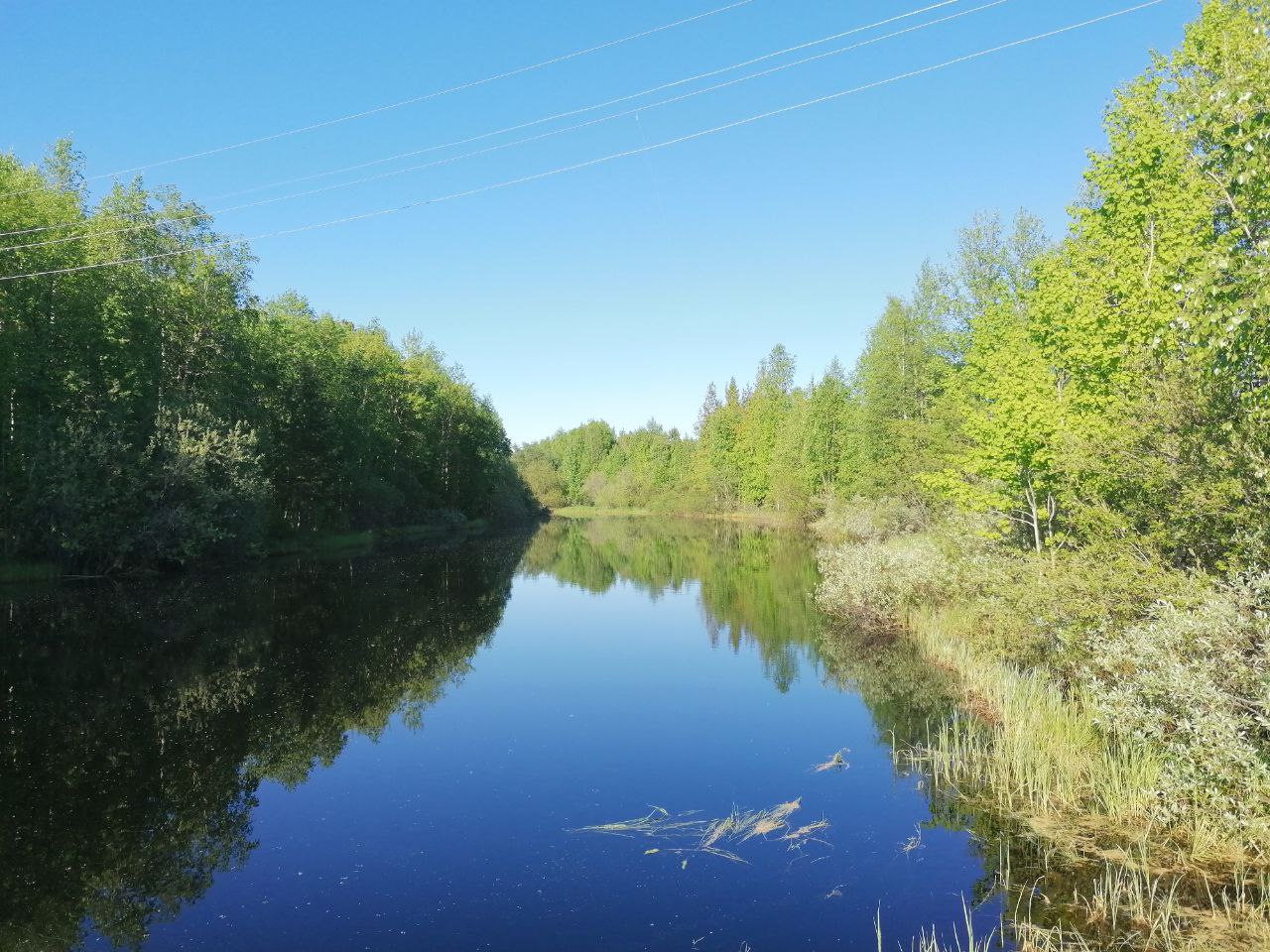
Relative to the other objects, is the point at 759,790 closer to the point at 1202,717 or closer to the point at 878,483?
the point at 1202,717

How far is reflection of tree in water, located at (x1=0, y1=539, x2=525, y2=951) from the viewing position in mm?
8695

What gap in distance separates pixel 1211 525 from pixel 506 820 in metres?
10.9

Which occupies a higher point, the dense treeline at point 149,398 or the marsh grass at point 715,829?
the dense treeline at point 149,398

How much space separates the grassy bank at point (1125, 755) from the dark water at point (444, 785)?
91 cm

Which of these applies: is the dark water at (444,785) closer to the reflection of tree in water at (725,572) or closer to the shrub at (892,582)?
the reflection of tree in water at (725,572)

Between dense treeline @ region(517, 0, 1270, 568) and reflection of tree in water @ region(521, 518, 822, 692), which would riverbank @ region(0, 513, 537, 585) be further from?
dense treeline @ region(517, 0, 1270, 568)

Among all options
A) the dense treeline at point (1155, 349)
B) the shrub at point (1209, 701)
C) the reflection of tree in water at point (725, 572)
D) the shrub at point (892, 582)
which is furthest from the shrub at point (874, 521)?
the shrub at point (1209, 701)

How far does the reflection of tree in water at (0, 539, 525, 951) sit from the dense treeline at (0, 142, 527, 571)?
385cm

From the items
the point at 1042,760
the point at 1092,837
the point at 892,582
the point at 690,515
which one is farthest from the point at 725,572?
the point at 690,515

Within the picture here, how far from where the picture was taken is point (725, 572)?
133 ft

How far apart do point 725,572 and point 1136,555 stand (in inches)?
1138

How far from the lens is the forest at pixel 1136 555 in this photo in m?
8.04

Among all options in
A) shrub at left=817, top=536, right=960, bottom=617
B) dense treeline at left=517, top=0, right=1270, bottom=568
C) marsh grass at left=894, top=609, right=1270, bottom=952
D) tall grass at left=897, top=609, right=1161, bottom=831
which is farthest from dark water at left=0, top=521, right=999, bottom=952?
dense treeline at left=517, top=0, right=1270, bottom=568

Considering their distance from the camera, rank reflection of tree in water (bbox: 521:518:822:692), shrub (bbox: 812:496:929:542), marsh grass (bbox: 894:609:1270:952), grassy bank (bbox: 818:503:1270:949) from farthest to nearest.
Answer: shrub (bbox: 812:496:929:542) → reflection of tree in water (bbox: 521:518:822:692) → grassy bank (bbox: 818:503:1270:949) → marsh grass (bbox: 894:609:1270:952)
